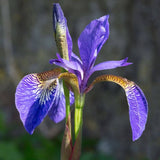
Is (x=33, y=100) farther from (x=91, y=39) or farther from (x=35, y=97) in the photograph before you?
(x=91, y=39)

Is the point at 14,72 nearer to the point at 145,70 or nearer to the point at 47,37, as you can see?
the point at 47,37

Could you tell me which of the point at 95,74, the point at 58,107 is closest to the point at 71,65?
the point at 58,107

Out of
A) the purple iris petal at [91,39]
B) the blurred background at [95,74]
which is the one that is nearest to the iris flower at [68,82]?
the purple iris petal at [91,39]

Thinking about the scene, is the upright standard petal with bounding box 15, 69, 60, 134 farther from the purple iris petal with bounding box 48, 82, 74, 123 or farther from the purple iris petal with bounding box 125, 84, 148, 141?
the purple iris petal with bounding box 125, 84, 148, 141

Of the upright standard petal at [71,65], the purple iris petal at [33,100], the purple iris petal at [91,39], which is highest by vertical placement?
the purple iris petal at [91,39]

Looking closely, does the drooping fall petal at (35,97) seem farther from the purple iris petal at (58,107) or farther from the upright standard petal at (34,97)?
the purple iris petal at (58,107)

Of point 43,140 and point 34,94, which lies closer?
point 34,94

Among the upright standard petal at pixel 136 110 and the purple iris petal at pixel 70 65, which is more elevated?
the purple iris petal at pixel 70 65

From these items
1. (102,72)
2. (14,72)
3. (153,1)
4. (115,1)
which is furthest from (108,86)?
(14,72)
